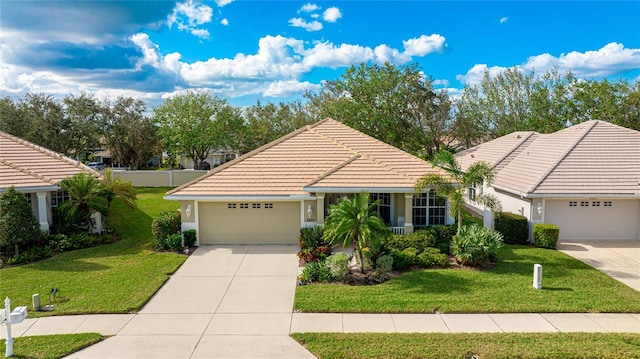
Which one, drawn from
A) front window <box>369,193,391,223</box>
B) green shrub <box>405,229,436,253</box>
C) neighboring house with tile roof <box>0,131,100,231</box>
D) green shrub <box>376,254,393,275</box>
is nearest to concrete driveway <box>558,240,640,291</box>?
green shrub <box>405,229,436,253</box>

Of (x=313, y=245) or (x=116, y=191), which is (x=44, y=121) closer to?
(x=116, y=191)

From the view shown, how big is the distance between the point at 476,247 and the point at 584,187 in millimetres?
7165

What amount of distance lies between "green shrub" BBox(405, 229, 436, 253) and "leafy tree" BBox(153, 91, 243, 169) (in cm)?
Answer: 2564

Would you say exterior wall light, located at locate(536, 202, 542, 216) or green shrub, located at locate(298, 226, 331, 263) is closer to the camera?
green shrub, located at locate(298, 226, 331, 263)

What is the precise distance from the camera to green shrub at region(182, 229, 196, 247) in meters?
16.3

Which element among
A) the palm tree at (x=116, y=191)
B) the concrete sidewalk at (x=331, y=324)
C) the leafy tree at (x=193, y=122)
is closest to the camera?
the concrete sidewalk at (x=331, y=324)

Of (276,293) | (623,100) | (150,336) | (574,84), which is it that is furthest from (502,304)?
(574,84)

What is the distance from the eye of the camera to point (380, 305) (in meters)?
10.7

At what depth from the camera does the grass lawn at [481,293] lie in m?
10.6

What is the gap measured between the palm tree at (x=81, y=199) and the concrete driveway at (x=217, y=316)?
5.46m

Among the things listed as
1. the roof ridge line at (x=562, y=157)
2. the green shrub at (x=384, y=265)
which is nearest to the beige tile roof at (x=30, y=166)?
the green shrub at (x=384, y=265)

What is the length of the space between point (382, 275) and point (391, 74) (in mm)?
24060

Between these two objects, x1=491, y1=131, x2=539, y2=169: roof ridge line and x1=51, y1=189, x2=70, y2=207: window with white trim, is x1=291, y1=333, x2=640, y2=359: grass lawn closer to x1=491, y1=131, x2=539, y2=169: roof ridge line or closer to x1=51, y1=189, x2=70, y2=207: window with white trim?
x1=51, y1=189, x2=70, y2=207: window with white trim

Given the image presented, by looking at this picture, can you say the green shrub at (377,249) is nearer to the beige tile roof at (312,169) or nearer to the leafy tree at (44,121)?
the beige tile roof at (312,169)
